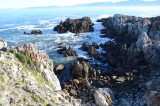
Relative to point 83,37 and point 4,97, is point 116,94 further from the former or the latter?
point 83,37

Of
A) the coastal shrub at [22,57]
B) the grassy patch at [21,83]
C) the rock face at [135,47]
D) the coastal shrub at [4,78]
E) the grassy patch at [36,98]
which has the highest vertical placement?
the coastal shrub at [22,57]

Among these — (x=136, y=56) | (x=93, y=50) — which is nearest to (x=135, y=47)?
(x=136, y=56)

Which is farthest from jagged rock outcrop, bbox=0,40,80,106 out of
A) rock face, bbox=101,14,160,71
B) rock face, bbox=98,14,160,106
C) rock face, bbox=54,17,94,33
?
rock face, bbox=54,17,94,33

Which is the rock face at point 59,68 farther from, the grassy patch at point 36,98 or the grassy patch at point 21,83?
the grassy patch at point 36,98

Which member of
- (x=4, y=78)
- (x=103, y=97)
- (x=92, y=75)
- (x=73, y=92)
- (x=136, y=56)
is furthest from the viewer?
(x=136, y=56)

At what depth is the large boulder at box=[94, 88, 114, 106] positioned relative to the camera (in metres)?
40.0

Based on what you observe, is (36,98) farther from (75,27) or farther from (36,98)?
(75,27)

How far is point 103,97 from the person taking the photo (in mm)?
40969

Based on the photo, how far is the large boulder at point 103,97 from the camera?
4003 centimetres

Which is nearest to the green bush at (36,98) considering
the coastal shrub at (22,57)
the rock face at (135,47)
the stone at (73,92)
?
the coastal shrub at (22,57)

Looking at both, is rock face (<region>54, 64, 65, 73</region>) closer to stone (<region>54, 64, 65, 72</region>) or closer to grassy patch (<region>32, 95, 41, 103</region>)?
stone (<region>54, 64, 65, 72</region>)

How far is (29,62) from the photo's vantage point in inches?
1436

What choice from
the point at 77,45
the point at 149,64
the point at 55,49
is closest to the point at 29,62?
the point at 149,64

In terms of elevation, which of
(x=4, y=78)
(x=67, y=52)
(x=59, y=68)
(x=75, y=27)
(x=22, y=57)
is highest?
(x=22, y=57)
